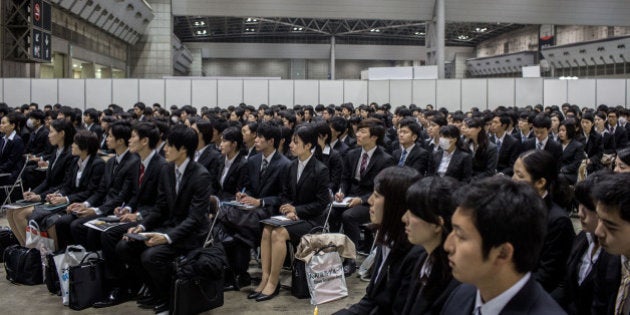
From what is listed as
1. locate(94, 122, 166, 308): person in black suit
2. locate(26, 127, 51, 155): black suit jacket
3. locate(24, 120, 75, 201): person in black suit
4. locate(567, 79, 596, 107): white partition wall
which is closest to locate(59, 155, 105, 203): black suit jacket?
locate(24, 120, 75, 201): person in black suit

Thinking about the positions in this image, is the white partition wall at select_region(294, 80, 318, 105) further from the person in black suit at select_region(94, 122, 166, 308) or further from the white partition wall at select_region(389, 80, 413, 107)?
the person in black suit at select_region(94, 122, 166, 308)

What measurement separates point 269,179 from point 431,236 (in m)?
3.47

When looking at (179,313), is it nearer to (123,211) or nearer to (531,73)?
(123,211)

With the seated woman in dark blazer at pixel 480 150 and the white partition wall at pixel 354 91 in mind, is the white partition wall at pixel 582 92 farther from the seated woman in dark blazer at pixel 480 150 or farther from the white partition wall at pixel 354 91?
the seated woman in dark blazer at pixel 480 150

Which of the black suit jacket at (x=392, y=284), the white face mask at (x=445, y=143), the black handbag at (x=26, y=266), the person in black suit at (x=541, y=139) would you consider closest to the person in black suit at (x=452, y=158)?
the white face mask at (x=445, y=143)

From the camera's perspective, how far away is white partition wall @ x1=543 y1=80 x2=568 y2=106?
18938 millimetres

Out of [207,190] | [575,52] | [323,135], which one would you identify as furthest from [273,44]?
[207,190]

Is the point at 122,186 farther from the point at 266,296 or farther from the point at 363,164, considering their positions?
the point at 363,164

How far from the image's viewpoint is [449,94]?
19.1 meters

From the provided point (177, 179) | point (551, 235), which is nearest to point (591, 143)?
point (551, 235)

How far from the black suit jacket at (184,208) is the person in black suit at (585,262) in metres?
2.83

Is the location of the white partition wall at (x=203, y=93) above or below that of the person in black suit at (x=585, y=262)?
above

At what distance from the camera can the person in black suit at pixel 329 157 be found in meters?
6.48

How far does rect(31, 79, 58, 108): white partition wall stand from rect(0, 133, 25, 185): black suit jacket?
9493 mm
